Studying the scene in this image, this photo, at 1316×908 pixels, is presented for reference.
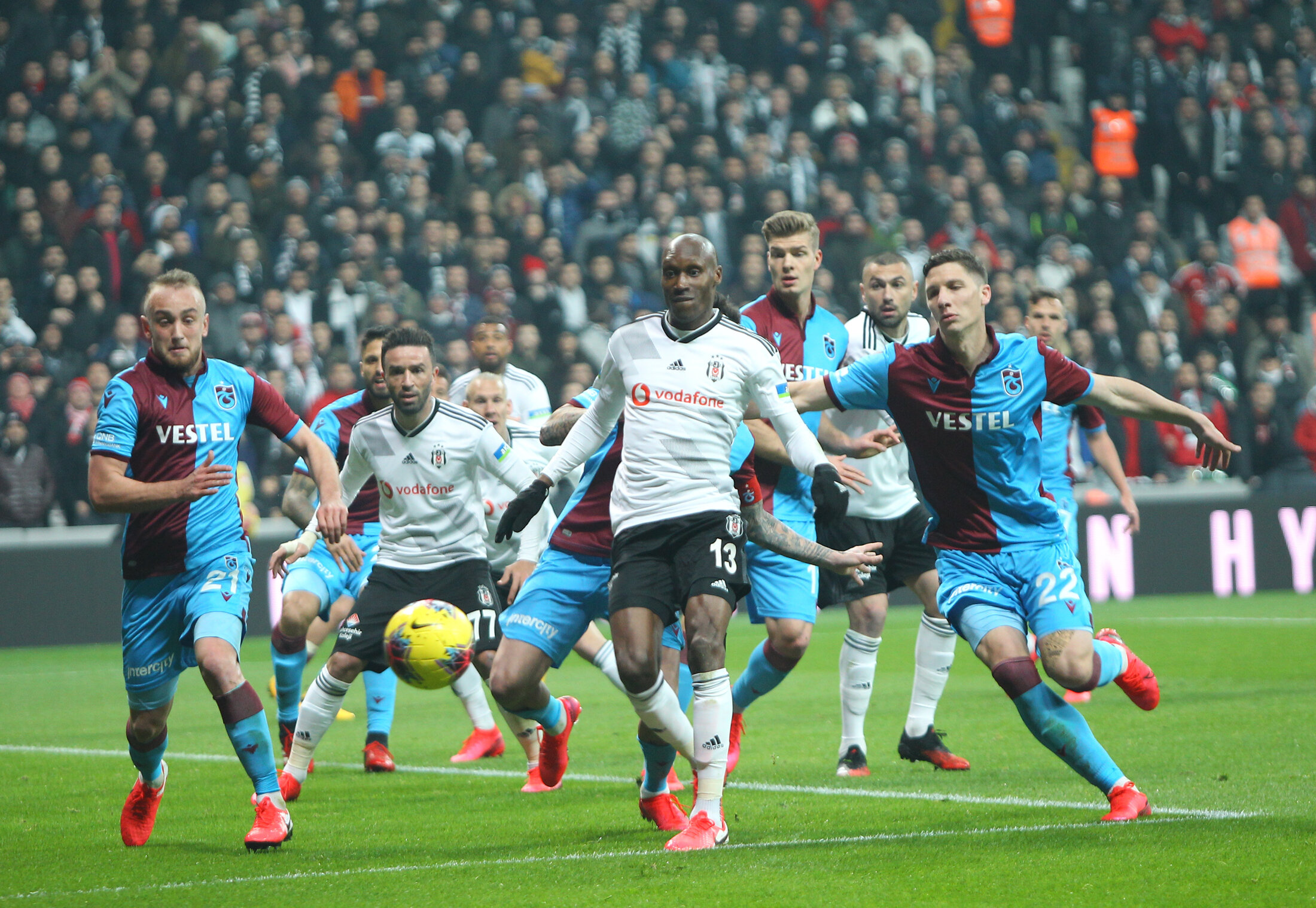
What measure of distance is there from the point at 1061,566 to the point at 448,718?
5903mm

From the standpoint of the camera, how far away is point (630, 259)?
1880 cm

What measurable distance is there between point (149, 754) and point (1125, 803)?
3.86 meters

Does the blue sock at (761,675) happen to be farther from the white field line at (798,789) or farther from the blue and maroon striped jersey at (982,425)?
the blue and maroon striped jersey at (982,425)

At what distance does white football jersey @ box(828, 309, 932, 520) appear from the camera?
861cm

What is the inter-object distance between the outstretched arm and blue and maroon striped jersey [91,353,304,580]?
3.41 metres

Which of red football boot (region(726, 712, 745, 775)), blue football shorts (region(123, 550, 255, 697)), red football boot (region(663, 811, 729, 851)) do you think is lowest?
red football boot (region(663, 811, 729, 851))

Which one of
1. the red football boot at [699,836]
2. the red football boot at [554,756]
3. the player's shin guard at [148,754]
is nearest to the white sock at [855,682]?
the red football boot at [554,756]

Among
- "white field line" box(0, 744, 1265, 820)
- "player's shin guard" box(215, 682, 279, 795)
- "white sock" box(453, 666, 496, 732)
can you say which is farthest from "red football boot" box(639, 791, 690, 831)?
"white sock" box(453, 666, 496, 732)

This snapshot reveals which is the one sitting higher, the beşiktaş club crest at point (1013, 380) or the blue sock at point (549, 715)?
the beşiktaş club crest at point (1013, 380)

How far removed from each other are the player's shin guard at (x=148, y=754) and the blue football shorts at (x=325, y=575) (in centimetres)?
215

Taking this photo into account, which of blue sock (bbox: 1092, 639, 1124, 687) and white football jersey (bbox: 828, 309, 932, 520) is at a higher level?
white football jersey (bbox: 828, 309, 932, 520)

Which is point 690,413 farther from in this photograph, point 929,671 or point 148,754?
point 929,671

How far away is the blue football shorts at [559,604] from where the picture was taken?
6.56 metres

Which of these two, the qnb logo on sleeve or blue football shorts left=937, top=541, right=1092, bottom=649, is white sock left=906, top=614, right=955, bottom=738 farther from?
the qnb logo on sleeve
